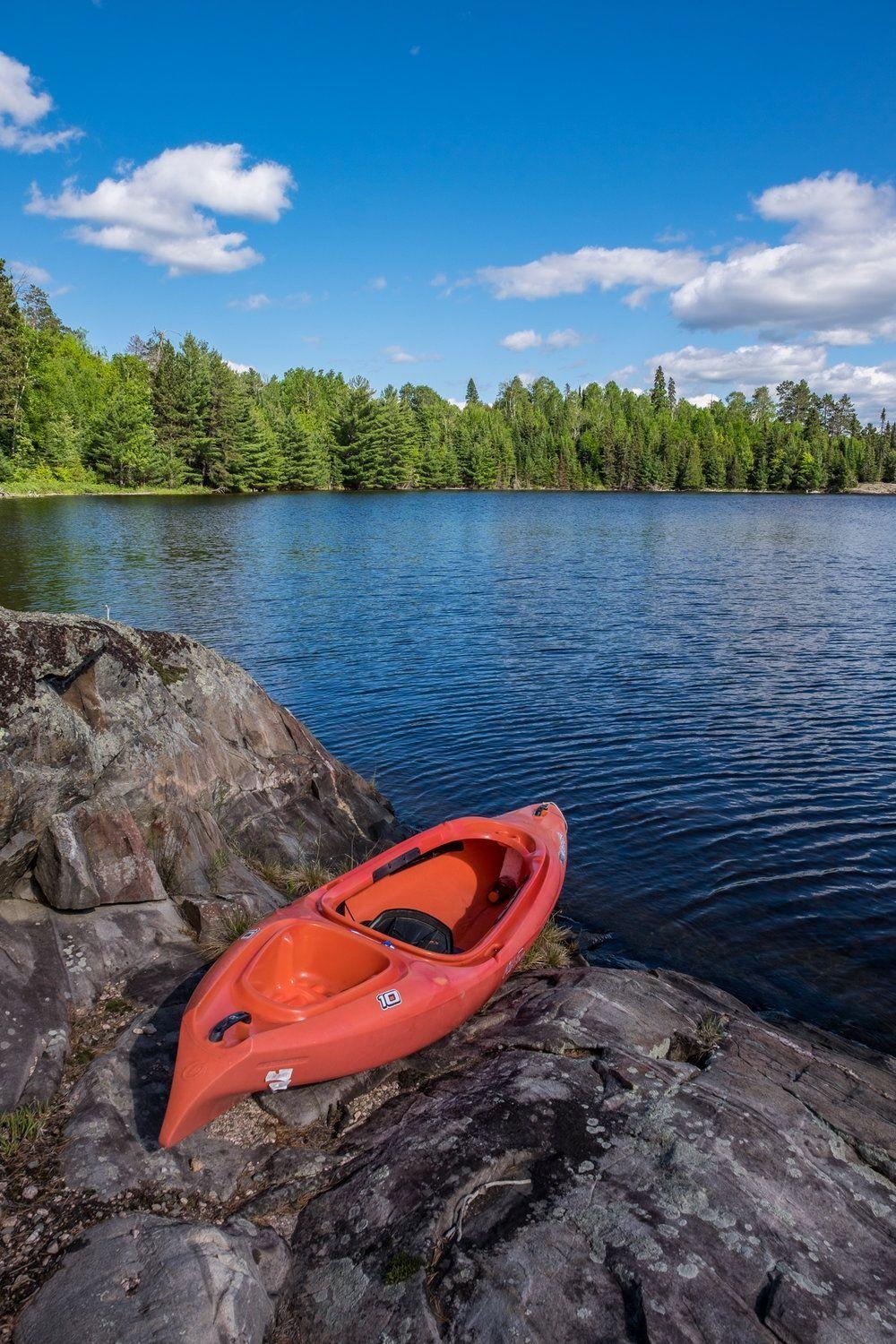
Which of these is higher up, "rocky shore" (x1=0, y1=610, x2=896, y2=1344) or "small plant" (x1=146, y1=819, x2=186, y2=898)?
"small plant" (x1=146, y1=819, x2=186, y2=898)

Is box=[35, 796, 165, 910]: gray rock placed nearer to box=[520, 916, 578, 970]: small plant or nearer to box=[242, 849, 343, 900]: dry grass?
box=[242, 849, 343, 900]: dry grass

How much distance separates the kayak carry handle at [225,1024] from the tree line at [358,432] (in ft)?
234

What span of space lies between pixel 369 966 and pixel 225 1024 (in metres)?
1.32

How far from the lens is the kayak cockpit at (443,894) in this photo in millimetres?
6758

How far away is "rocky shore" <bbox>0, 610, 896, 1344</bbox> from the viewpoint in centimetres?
340

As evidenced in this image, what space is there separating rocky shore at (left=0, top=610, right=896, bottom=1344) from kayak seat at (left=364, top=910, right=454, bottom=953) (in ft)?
2.46

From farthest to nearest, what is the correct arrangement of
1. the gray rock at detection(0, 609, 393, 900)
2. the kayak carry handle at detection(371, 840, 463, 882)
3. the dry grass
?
the dry grass → the kayak carry handle at detection(371, 840, 463, 882) → the gray rock at detection(0, 609, 393, 900)

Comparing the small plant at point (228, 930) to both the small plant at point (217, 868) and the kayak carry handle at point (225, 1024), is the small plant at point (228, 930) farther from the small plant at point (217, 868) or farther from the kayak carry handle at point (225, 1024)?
the kayak carry handle at point (225, 1024)

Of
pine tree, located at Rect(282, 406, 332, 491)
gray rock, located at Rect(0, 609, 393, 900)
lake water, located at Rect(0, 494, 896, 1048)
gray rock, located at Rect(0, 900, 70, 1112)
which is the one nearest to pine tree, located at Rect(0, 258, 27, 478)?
lake water, located at Rect(0, 494, 896, 1048)

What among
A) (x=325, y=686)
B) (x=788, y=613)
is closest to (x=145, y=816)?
(x=325, y=686)

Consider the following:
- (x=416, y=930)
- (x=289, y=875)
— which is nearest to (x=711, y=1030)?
(x=416, y=930)

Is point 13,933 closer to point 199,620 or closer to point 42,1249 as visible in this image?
point 42,1249

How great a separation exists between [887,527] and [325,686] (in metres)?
58.8

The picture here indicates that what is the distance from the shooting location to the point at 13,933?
5602 mm
